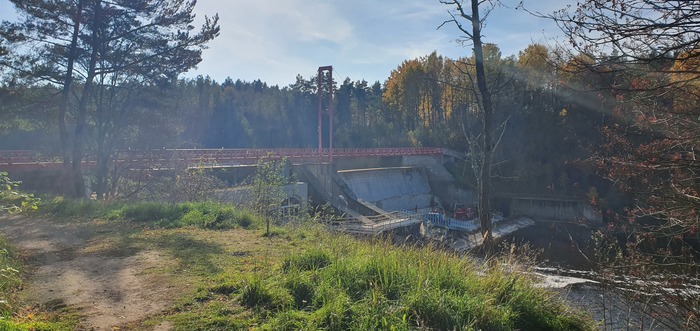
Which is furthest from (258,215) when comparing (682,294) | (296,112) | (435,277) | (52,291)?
(296,112)

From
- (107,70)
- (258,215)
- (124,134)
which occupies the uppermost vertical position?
(107,70)

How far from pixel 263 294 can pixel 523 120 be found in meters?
38.6

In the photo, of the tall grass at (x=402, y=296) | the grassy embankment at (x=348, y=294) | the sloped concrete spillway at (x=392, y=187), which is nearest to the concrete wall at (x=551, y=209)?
→ the sloped concrete spillway at (x=392, y=187)

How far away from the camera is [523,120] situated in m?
39.0

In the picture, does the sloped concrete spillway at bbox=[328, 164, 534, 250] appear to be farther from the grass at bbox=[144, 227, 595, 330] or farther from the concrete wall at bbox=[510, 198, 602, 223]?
the grass at bbox=[144, 227, 595, 330]

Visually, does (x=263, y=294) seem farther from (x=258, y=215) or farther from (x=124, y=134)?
(x=124, y=134)

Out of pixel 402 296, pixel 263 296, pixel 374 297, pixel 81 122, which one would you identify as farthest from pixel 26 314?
pixel 81 122

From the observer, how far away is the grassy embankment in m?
Result: 3.79

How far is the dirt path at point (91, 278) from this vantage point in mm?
4148

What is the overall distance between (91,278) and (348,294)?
3159mm

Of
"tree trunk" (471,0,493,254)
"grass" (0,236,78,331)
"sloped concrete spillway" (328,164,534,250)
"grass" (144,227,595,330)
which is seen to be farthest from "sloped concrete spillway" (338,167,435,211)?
"grass" (0,236,78,331)

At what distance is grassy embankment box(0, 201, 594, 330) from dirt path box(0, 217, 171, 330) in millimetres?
197

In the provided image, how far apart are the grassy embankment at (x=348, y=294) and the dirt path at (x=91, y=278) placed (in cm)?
20

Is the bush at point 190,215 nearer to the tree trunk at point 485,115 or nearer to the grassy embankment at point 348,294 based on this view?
the grassy embankment at point 348,294
